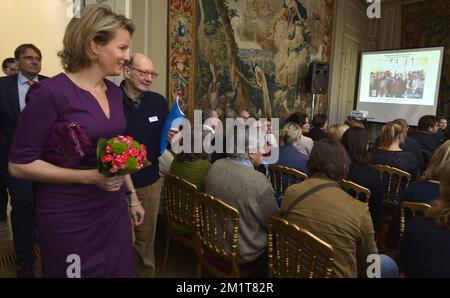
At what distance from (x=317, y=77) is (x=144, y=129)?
568 cm

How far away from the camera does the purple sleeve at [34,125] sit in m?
1.11

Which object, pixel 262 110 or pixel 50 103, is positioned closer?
pixel 50 103

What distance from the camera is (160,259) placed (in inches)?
126

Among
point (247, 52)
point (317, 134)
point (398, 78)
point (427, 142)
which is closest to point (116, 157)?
point (317, 134)

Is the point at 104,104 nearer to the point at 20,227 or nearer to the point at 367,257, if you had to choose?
the point at 367,257

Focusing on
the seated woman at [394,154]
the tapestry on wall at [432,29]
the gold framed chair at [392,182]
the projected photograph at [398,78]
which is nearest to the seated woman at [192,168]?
the gold framed chair at [392,182]

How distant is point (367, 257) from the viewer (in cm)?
173

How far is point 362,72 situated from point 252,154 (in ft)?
22.7

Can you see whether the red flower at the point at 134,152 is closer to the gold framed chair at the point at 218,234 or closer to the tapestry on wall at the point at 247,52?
the gold framed chair at the point at 218,234

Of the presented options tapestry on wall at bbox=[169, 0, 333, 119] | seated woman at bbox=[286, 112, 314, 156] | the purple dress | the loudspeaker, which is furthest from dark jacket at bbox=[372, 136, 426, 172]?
the purple dress

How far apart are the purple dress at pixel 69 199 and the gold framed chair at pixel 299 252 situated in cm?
77

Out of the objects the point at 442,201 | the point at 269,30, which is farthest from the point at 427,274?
the point at 269,30

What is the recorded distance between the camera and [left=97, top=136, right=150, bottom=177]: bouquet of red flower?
1098mm

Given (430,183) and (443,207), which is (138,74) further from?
(430,183)
